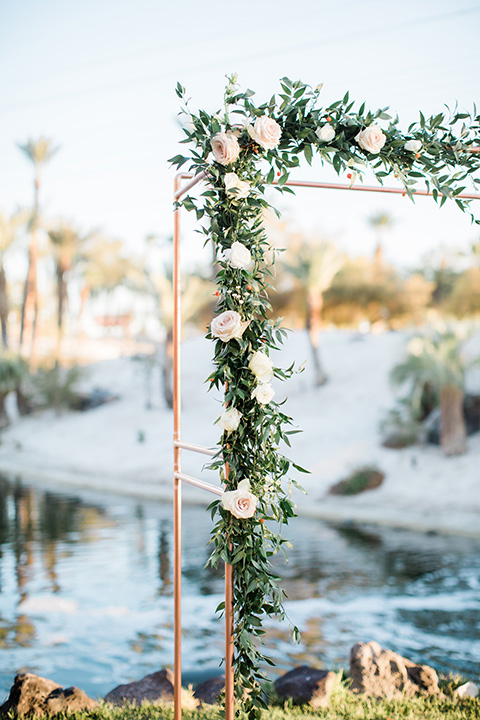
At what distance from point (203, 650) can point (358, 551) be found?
3.24m

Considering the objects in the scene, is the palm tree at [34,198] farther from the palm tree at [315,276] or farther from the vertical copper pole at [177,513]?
the vertical copper pole at [177,513]

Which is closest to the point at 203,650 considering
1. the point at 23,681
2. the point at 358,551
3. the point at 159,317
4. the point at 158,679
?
the point at 158,679

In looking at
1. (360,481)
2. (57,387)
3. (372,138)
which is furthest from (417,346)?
(57,387)

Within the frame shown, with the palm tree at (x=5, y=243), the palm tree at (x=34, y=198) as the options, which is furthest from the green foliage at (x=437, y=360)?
the palm tree at (x=34, y=198)

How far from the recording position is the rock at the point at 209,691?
3.53m

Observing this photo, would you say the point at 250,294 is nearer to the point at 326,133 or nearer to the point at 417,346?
the point at 326,133

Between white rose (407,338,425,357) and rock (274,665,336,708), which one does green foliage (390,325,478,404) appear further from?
rock (274,665,336,708)

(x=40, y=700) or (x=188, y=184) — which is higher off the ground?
(x=188, y=184)

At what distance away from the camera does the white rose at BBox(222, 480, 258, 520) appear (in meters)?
2.20

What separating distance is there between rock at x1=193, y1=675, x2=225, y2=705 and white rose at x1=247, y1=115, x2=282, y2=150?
8.74 feet

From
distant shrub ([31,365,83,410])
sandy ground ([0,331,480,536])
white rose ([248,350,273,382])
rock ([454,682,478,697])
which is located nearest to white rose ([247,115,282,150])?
white rose ([248,350,273,382])

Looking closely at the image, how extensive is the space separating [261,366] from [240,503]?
17.4 inches

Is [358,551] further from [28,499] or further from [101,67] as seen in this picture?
[101,67]

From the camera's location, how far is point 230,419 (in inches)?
89.3
